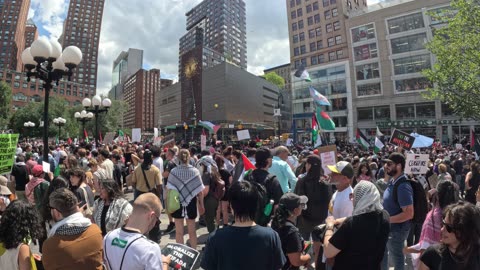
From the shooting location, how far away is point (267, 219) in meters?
3.84

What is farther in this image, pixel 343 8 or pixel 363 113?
pixel 343 8

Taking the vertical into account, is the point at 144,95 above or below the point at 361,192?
above

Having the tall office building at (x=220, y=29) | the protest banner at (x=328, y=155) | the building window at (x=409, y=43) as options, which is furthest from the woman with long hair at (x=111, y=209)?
the tall office building at (x=220, y=29)

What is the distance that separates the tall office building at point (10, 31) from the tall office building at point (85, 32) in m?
38.6

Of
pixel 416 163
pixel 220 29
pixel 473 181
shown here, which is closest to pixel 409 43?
pixel 473 181

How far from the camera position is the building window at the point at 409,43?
137 ft

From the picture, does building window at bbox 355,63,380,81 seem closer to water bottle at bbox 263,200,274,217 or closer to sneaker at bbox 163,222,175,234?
sneaker at bbox 163,222,175,234

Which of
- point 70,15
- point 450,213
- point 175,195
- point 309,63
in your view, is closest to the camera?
point 450,213

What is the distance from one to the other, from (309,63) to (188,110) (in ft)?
127

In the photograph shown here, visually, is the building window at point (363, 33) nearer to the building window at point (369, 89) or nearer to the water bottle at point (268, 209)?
the building window at point (369, 89)

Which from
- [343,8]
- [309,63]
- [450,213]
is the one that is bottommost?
[450,213]

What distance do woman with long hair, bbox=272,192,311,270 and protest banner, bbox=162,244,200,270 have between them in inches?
34.7

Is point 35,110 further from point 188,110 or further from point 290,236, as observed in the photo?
point 290,236

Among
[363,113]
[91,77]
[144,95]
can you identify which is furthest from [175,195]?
[91,77]
